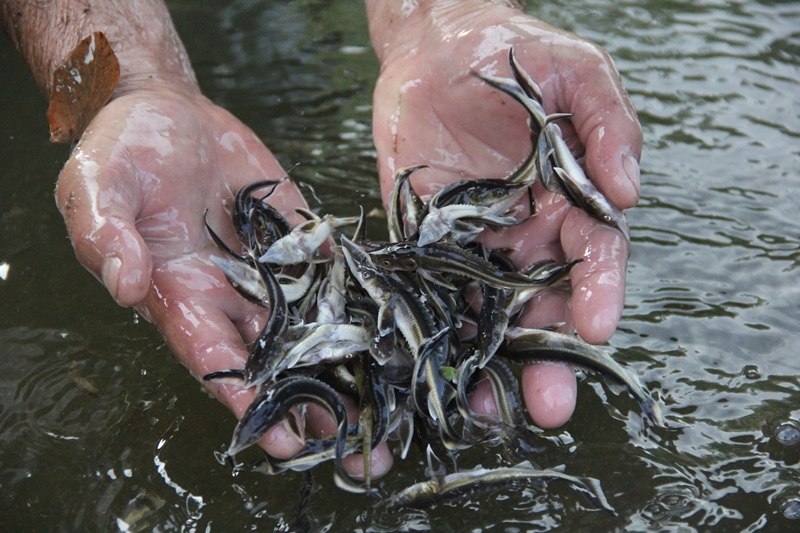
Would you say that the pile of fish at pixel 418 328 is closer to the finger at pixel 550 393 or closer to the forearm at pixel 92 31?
the finger at pixel 550 393

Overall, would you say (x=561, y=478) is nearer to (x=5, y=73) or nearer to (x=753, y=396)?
Answer: (x=753, y=396)

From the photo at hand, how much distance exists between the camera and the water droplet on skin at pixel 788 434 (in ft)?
9.50

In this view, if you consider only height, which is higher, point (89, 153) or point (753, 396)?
point (89, 153)

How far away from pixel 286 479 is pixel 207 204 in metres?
1.11

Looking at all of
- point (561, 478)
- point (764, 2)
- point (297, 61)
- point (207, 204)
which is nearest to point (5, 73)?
point (297, 61)

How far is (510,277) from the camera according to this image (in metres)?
2.68

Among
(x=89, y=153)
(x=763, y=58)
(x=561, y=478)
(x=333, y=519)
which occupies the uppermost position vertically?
(x=89, y=153)

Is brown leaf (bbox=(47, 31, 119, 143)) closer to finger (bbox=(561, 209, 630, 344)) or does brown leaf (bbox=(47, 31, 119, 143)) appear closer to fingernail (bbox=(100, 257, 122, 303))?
fingernail (bbox=(100, 257, 122, 303))

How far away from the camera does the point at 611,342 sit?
11.0 ft

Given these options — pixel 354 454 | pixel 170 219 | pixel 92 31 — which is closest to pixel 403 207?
A: pixel 170 219

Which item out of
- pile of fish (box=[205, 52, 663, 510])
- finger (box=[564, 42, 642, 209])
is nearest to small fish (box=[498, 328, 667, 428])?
pile of fish (box=[205, 52, 663, 510])

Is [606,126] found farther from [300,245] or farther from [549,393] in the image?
[300,245]

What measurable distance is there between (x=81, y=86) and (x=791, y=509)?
10.7 feet

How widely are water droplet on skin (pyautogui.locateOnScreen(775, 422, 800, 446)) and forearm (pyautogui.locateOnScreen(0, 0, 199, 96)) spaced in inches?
117
